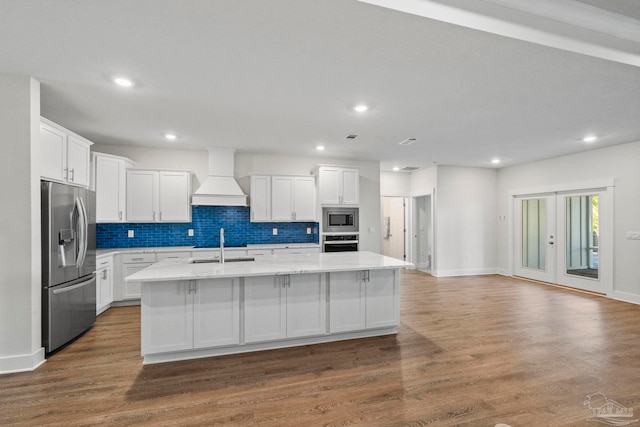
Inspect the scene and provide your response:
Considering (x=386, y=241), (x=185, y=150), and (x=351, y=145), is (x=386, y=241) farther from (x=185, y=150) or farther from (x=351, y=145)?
(x=185, y=150)

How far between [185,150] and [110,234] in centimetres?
196

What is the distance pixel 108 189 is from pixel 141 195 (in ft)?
1.56

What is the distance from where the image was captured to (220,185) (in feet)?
17.3

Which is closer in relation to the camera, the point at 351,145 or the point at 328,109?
the point at 328,109

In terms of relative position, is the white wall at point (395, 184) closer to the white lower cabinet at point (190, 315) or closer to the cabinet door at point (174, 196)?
the cabinet door at point (174, 196)

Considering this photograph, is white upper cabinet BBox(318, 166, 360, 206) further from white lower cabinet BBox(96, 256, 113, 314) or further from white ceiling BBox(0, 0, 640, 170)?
white lower cabinet BBox(96, 256, 113, 314)

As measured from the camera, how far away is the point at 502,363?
2758 millimetres

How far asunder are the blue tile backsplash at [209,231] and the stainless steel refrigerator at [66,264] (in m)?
1.52

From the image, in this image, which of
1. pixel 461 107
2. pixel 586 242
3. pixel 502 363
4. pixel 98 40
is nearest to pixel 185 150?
pixel 98 40

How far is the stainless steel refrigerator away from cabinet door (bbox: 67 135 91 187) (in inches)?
7.5

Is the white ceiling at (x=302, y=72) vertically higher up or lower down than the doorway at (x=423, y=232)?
higher up

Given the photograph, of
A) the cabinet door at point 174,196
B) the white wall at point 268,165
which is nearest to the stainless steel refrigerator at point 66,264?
the cabinet door at point 174,196

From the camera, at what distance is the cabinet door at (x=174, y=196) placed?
5.07 meters

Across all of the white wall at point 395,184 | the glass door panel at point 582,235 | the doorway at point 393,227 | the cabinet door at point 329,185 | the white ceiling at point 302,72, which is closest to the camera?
the white ceiling at point 302,72
